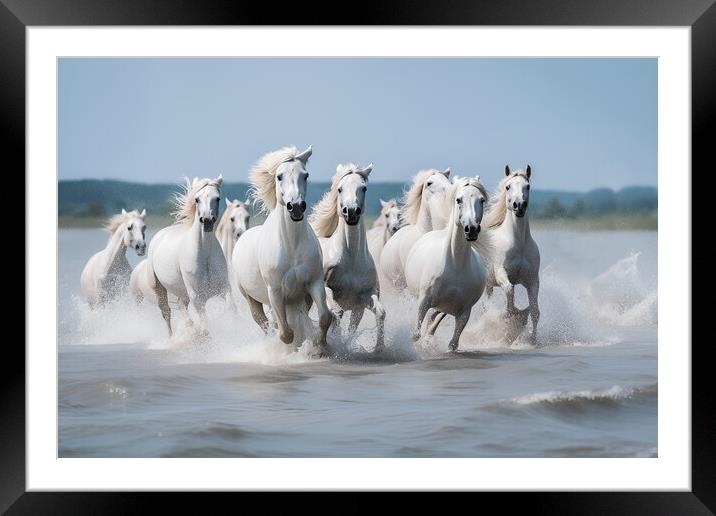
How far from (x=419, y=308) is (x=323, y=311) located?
0.99 meters

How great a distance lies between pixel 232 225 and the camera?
9680mm

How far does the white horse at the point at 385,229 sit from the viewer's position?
10555 mm

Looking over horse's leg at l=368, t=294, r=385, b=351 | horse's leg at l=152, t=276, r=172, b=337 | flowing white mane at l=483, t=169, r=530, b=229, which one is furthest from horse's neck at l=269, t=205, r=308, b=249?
flowing white mane at l=483, t=169, r=530, b=229

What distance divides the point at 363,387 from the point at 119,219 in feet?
10.5

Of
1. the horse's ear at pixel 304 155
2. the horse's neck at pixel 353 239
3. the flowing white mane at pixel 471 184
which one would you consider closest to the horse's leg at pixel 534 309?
the flowing white mane at pixel 471 184

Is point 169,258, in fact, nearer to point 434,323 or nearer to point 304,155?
point 304,155

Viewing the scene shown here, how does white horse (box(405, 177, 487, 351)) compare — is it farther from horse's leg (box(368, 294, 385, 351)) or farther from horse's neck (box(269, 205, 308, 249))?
horse's neck (box(269, 205, 308, 249))

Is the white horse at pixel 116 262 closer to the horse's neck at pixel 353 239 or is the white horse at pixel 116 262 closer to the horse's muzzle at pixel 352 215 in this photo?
the horse's neck at pixel 353 239

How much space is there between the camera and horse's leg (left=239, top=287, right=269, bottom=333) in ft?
29.5

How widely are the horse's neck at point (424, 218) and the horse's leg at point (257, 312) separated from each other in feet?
5.83

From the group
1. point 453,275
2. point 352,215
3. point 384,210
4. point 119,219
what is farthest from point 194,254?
point 384,210

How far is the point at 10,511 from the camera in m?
6.14

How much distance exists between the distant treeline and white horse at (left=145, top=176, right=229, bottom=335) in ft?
2.21
